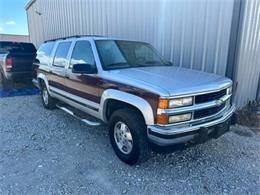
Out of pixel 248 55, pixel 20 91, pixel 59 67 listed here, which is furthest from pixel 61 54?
pixel 20 91

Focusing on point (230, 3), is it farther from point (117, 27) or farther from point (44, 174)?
point (44, 174)

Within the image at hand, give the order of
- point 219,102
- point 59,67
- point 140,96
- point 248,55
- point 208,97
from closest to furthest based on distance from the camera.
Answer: point 140,96 < point 208,97 < point 219,102 < point 59,67 < point 248,55

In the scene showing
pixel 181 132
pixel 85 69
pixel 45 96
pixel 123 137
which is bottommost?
pixel 45 96

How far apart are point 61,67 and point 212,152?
11.3 ft

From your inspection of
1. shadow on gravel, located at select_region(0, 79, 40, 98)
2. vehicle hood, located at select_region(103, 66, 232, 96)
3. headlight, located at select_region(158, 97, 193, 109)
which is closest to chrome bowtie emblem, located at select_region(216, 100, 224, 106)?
vehicle hood, located at select_region(103, 66, 232, 96)

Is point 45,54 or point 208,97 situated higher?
point 45,54

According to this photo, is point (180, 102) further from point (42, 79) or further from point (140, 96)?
point (42, 79)

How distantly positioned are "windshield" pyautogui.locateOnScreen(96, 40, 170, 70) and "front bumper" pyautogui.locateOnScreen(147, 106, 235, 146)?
57.4 inches

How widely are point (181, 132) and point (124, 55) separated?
188cm

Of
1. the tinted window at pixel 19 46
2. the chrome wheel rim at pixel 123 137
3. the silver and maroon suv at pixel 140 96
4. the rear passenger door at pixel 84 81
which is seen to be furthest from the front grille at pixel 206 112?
the tinted window at pixel 19 46

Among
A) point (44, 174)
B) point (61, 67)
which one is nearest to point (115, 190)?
point (44, 174)

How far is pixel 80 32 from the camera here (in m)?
9.78

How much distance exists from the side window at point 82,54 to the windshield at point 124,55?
191 millimetres

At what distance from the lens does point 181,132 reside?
280 cm
